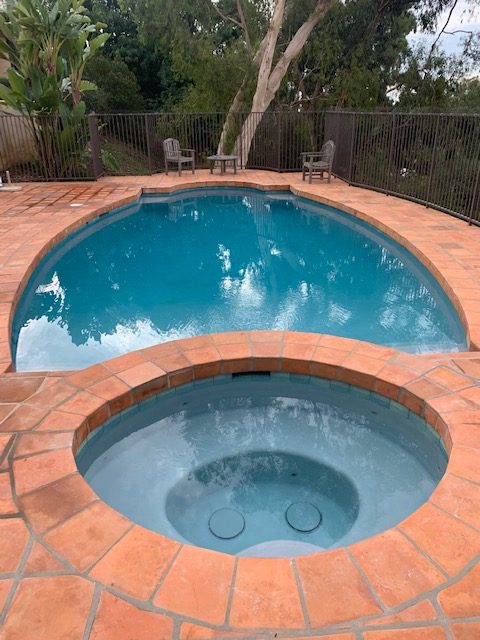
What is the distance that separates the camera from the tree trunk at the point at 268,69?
12656mm

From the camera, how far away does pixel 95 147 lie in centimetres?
1083

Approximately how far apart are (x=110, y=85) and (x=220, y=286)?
14.2 metres

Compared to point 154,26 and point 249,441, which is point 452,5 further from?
point 249,441

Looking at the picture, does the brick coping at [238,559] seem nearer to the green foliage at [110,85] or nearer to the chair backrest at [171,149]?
the chair backrest at [171,149]

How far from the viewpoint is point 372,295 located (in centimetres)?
554

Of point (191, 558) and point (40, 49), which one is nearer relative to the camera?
point (191, 558)

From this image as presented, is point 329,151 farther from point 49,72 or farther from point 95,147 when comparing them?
point 49,72

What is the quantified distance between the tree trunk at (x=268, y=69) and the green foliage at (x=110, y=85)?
19.2 ft

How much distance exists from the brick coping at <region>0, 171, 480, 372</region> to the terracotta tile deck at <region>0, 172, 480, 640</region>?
3.00 ft

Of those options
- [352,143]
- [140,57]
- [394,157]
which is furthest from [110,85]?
[394,157]

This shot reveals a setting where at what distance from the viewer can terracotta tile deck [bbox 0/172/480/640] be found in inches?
66.6

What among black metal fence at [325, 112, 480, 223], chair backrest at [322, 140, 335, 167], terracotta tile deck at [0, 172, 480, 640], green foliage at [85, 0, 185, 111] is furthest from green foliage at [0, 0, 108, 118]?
green foliage at [85, 0, 185, 111]

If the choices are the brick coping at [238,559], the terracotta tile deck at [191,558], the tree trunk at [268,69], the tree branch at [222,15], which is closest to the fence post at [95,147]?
the tree trunk at [268,69]

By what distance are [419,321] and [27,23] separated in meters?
8.61
